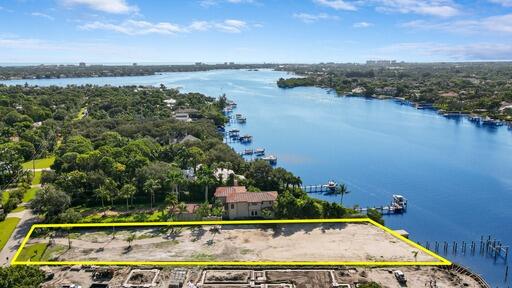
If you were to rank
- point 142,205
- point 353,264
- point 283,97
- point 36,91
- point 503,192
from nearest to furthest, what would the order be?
point 353,264
point 142,205
point 503,192
point 36,91
point 283,97

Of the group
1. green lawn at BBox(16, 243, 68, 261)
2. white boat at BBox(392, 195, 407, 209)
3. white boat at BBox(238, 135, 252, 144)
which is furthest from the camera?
white boat at BBox(238, 135, 252, 144)

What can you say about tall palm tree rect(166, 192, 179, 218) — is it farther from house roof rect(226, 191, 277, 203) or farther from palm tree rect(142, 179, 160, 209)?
house roof rect(226, 191, 277, 203)

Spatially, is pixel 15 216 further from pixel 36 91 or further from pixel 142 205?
pixel 36 91

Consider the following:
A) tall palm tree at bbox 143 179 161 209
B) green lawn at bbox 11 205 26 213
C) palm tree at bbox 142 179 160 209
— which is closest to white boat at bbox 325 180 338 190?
tall palm tree at bbox 143 179 161 209

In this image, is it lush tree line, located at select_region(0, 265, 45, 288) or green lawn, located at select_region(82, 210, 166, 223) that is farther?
green lawn, located at select_region(82, 210, 166, 223)

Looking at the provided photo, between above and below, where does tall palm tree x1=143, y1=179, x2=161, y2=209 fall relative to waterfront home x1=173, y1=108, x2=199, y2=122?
below

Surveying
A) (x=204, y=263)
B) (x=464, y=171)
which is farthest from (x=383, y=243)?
(x=464, y=171)

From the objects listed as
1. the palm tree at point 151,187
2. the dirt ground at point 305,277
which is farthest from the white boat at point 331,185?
the dirt ground at point 305,277
